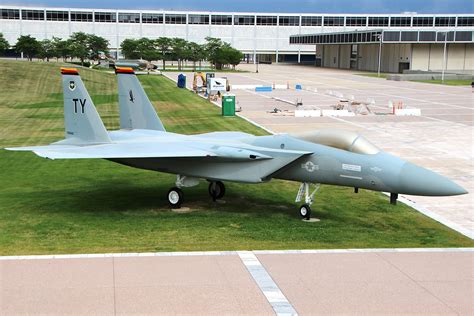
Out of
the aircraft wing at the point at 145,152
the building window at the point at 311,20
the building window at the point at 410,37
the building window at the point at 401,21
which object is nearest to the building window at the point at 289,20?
the building window at the point at 311,20

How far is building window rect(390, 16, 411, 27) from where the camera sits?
5472 inches

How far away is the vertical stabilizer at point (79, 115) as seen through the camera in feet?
54.2

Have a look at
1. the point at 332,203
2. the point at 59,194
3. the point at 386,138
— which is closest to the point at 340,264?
the point at 332,203

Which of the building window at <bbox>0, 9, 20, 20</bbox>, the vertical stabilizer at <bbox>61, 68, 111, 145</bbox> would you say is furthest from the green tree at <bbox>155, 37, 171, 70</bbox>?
the vertical stabilizer at <bbox>61, 68, 111, 145</bbox>

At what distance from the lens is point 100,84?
64.2 metres

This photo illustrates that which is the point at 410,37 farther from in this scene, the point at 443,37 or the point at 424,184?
the point at 424,184

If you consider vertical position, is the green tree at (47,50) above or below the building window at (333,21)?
below

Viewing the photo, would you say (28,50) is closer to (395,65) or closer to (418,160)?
(395,65)

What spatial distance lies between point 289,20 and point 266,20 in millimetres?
6278

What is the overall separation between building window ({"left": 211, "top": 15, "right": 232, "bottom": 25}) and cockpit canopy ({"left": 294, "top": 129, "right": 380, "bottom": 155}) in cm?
13457

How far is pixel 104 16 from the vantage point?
452 feet

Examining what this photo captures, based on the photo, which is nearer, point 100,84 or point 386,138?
point 386,138

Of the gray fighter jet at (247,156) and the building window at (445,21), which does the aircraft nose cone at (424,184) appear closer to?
the gray fighter jet at (247,156)

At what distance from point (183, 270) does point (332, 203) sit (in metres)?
7.20
